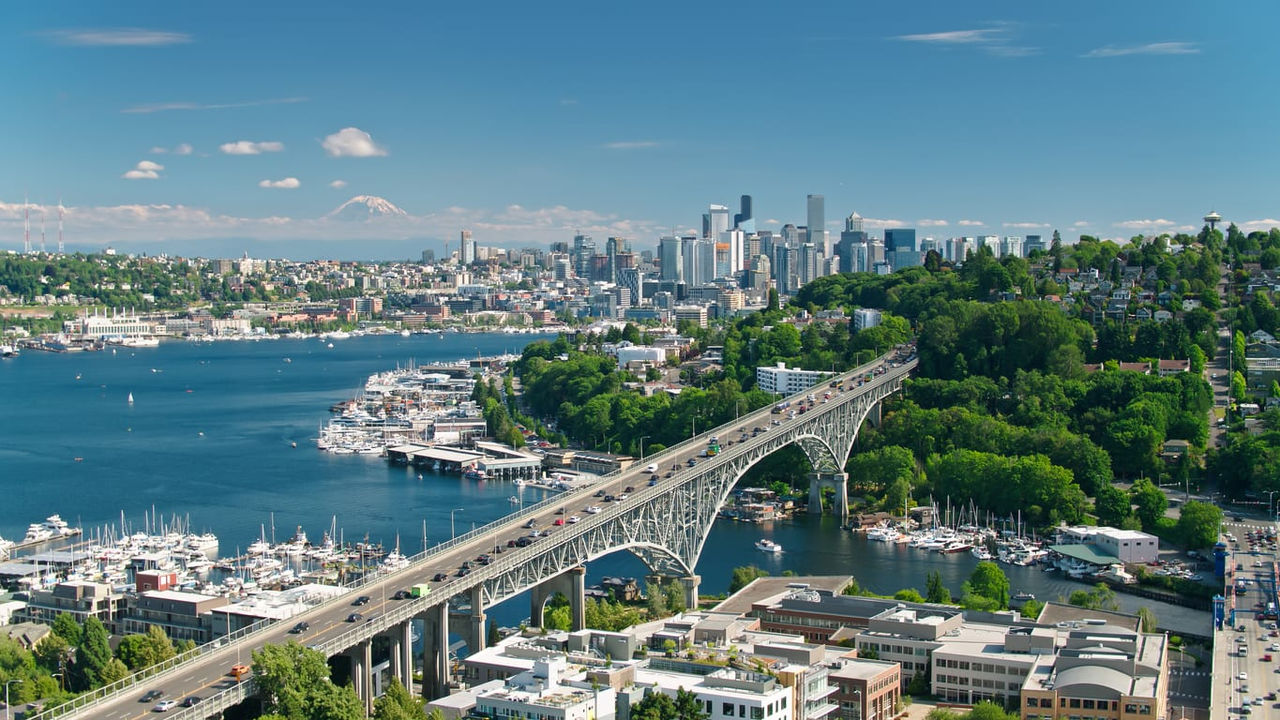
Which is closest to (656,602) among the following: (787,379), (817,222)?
(787,379)

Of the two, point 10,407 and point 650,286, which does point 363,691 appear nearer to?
point 10,407

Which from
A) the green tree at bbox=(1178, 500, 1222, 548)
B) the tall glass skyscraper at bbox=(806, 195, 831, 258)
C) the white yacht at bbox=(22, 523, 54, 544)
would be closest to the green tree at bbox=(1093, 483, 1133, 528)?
the green tree at bbox=(1178, 500, 1222, 548)

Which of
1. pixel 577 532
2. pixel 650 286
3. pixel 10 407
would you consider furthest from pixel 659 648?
pixel 650 286

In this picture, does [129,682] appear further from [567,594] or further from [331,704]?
[567,594]

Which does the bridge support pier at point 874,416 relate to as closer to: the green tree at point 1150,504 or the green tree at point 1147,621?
the green tree at point 1150,504

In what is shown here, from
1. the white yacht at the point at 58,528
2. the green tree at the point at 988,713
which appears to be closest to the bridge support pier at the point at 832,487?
the white yacht at the point at 58,528

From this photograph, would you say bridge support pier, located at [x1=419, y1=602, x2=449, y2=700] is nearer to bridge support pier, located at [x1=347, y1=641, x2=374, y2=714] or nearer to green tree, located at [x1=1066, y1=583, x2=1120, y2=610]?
bridge support pier, located at [x1=347, y1=641, x2=374, y2=714]
